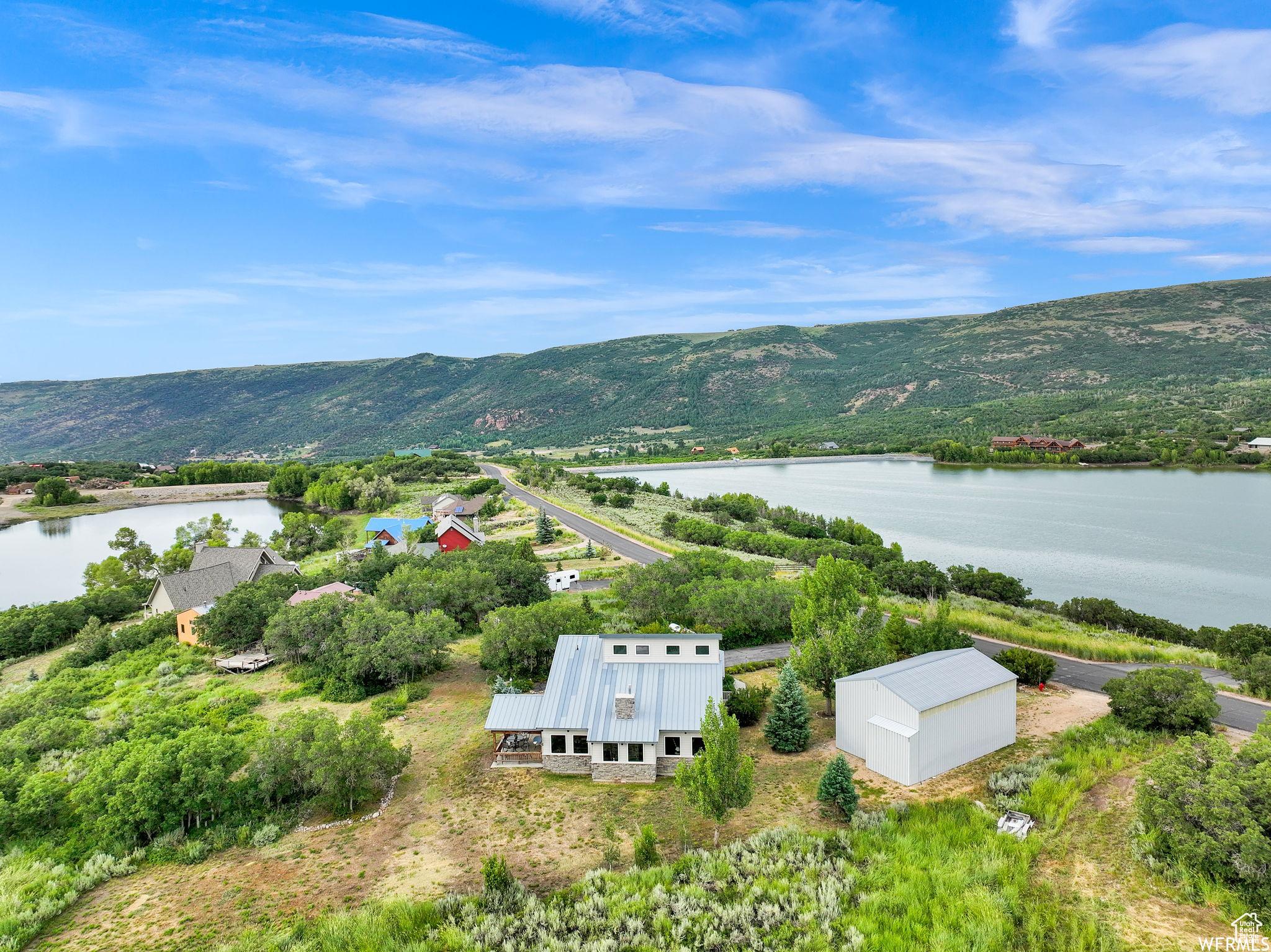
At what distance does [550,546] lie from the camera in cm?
5109

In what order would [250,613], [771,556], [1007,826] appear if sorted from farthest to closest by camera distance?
[771,556] → [250,613] → [1007,826]

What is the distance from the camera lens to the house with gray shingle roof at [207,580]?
1419 inches

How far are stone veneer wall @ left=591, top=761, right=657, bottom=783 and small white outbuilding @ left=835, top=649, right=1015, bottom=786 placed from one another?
575cm

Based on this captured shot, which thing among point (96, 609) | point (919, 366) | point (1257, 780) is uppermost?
point (919, 366)

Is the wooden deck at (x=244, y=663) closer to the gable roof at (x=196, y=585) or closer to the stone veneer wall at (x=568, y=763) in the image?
the gable roof at (x=196, y=585)

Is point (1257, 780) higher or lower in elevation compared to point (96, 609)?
higher

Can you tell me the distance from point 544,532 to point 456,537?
691 cm

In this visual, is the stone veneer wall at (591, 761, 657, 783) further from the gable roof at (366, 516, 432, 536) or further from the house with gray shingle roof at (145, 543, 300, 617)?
the gable roof at (366, 516, 432, 536)

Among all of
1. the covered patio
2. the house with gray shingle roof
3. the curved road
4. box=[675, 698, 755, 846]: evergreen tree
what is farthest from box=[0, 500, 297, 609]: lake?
box=[675, 698, 755, 846]: evergreen tree

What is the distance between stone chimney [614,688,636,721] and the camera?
60.0ft

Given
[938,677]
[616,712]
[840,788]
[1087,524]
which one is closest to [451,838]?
[616,712]

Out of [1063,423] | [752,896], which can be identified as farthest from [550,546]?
[1063,423]

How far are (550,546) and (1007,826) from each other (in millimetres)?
40248

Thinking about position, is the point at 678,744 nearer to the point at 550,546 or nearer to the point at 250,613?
the point at 250,613
